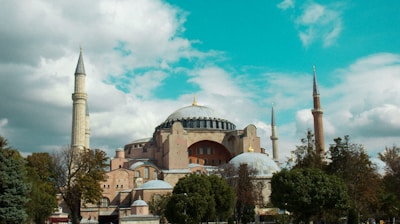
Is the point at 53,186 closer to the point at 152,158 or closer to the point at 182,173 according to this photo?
the point at 182,173

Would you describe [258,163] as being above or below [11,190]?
above

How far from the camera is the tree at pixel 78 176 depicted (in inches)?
1422

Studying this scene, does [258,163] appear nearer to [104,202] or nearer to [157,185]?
[157,185]

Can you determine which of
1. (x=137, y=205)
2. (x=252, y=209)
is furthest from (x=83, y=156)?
(x=252, y=209)

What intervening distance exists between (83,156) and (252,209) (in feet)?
46.4

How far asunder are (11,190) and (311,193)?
1658 cm

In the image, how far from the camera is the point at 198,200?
2939 centimetres

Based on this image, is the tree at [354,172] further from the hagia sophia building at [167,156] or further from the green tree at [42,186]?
the green tree at [42,186]

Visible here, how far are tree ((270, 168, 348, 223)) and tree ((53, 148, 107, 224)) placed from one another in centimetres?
1517

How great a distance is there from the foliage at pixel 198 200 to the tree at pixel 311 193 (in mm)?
4295

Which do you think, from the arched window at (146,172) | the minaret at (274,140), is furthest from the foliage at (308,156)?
the minaret at (274,140)

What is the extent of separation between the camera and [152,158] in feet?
177

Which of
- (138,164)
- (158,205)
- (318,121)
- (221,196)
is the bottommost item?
(158,205)

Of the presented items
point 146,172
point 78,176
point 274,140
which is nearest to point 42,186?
point 78,176
